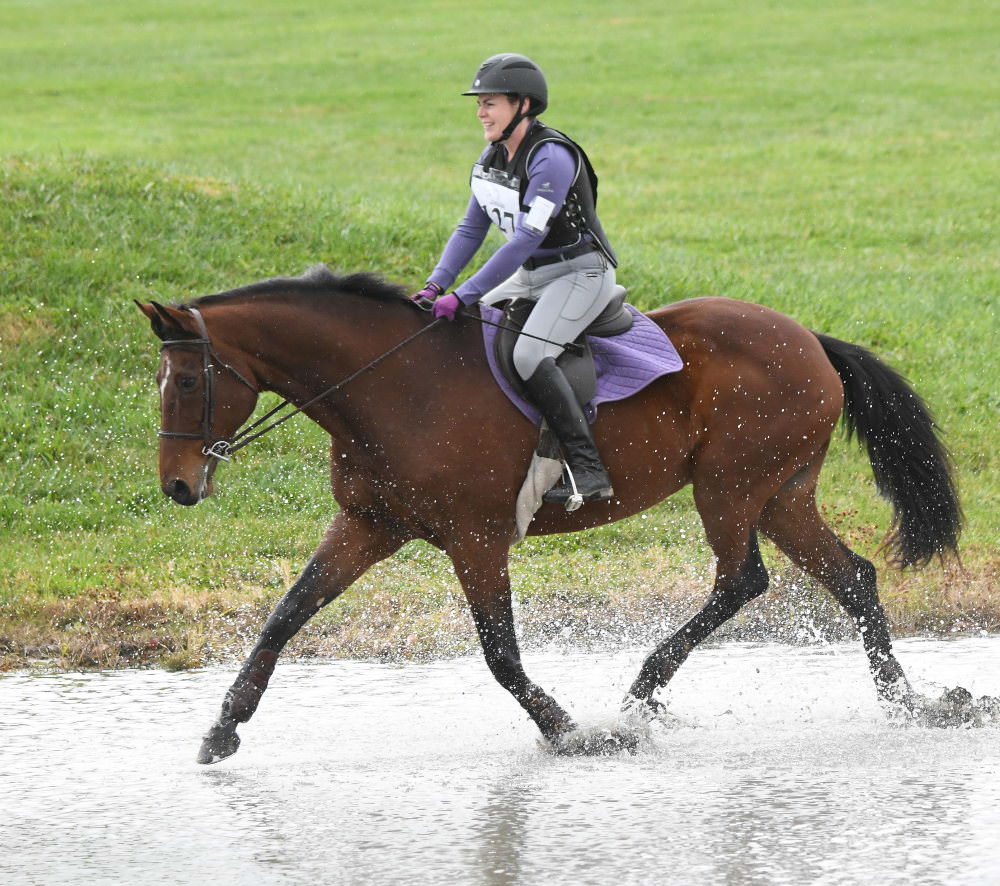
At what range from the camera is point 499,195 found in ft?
23.4

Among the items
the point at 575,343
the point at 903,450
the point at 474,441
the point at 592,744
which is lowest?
the point at 592,744

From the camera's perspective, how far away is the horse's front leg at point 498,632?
695 cm

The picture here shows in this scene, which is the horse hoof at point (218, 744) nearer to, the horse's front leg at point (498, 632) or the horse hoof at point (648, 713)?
the horse's front leg at point (498, 632)

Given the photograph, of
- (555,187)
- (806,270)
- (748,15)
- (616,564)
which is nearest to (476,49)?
(748,15)

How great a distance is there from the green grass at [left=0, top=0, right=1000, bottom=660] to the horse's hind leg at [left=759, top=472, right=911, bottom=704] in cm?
202

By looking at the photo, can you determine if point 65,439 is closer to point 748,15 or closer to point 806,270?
point 806,270

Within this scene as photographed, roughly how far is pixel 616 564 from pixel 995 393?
14.9 ft

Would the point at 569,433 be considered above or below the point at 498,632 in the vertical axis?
above

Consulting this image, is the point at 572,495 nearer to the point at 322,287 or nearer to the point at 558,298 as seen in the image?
the point at 558,298

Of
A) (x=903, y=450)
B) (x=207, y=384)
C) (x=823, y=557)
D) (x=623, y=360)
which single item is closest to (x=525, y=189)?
(x=623, y=360)

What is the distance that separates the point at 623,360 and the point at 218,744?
7.77 feet

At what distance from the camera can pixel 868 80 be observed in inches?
1309

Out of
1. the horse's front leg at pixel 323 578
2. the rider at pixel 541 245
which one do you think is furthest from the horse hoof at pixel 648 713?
the horse's front leg at pixel 323 578

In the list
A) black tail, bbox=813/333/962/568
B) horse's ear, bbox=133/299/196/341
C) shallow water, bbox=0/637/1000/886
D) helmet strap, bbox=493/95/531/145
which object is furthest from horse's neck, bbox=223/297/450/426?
black tail, bbox=813/333/962/568
